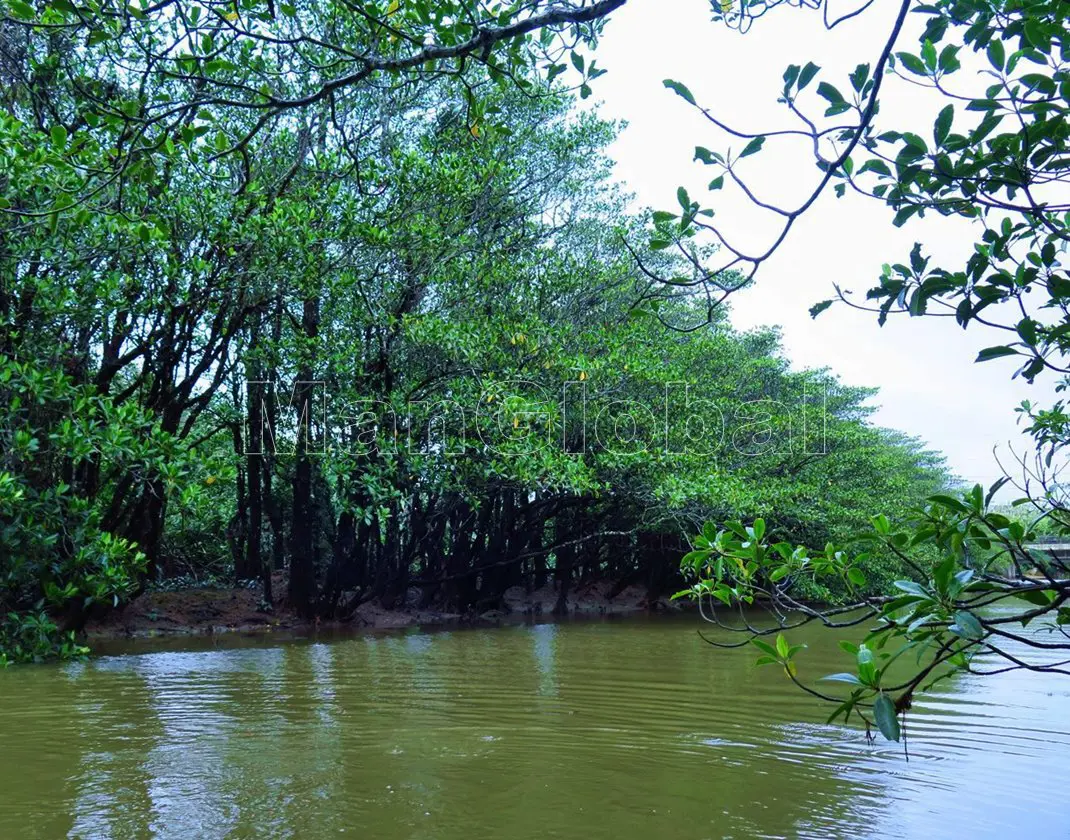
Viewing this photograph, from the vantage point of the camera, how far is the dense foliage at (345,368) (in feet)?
20.3

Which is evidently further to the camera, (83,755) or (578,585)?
(578,585)

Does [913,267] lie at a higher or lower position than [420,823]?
higher

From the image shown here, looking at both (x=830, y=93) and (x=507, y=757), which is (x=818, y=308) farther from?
(x=507, y=757)

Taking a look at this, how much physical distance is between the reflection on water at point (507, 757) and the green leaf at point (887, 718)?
185cm

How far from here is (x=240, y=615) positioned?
38.8 ft

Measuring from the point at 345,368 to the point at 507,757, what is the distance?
6113 millimetres

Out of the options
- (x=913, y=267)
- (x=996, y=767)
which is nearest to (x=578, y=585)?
(x=996, y=767)

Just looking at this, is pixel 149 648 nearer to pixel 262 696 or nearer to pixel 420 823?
pixel 262 696

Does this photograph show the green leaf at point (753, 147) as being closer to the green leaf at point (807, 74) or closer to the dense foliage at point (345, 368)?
the green leaf at point (807, 74)

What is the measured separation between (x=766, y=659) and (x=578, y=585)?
47.3ft

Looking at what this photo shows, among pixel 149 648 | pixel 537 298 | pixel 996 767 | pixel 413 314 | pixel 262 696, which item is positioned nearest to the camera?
pixel 996 767

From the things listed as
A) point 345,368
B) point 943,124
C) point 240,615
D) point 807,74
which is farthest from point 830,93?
Result: point 240,615

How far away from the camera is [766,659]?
6.61 ft

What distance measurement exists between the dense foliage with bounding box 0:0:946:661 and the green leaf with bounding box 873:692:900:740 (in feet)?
9.12
